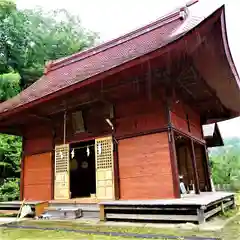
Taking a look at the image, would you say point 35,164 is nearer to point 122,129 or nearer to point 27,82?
point 122,129

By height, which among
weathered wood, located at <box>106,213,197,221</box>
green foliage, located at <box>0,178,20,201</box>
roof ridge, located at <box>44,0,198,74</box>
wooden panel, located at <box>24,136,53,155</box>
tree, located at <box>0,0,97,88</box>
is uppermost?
tree, located at <box>0,0,97,88</box>

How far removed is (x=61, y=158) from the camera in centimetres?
670

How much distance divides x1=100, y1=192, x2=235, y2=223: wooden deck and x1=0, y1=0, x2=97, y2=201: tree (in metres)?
7.68

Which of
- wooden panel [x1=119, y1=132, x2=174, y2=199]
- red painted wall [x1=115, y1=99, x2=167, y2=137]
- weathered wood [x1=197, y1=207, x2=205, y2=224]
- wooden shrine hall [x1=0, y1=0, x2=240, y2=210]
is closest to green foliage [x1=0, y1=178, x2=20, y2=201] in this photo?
wooden shrine hall [x1=0, y1=0, x2=240, y2=210]

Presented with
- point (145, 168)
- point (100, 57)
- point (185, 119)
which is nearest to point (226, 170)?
point (185, 119)

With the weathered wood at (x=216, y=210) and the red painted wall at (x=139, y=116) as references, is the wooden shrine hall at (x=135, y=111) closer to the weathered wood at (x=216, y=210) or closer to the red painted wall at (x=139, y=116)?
the red painted wall at (x=139, y=116)

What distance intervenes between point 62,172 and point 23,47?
14167mm

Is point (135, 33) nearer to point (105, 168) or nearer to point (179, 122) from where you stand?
point (179, 122)

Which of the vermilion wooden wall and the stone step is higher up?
the vermilion wooden wall

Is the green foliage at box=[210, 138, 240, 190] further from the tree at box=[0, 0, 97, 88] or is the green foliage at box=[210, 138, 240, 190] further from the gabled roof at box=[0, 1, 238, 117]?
the tree at box=[0, 0, 97, 88]

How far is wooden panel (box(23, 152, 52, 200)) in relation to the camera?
6.92 meters

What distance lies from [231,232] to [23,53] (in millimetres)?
17505

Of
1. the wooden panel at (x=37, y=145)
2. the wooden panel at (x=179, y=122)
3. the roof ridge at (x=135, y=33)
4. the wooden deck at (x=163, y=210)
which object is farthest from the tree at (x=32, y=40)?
the wooden deck at (x=163, y=210)

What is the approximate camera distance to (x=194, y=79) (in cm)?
561
